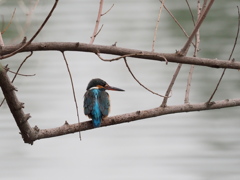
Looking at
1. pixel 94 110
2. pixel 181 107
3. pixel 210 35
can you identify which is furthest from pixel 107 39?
pixel 181 107

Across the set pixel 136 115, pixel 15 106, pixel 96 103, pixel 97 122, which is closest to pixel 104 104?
pixel 96 103

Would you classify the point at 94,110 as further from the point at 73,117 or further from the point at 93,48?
the point at 73,117

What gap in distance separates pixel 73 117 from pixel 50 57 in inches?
80.0

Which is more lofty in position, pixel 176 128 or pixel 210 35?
pixel 210 35

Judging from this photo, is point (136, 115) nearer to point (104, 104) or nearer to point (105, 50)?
point (105, 50)

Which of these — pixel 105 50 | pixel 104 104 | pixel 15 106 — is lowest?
pixel 15 106

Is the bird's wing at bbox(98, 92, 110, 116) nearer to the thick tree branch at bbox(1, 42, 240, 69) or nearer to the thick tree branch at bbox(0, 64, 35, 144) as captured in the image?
the thick tree branch at bbox(0, 64, 35, 144)

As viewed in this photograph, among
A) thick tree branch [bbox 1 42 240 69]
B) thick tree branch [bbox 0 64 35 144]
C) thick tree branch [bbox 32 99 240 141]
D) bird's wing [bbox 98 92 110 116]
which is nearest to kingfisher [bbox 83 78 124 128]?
bird's wing [bbox 98 92 110 116]

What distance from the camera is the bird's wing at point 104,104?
3.45 meters

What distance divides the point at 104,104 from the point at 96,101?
0.04 m

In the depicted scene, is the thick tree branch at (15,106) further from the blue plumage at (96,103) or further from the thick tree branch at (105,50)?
the blue plumage at (96,103)

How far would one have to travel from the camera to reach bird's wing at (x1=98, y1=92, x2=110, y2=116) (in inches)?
136

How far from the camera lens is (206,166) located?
6.46 metres

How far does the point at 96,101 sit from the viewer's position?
11.9 feet
